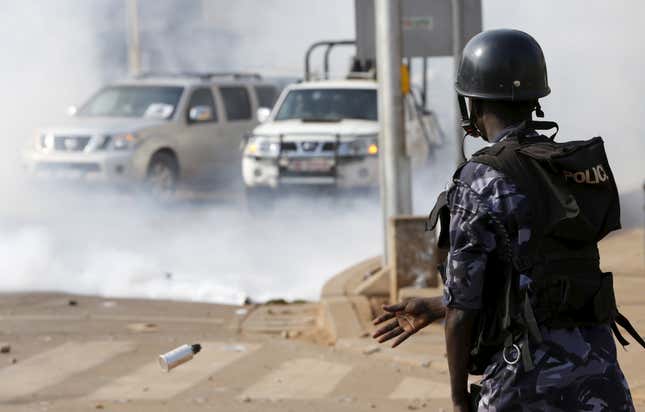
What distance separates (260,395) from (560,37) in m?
13.5

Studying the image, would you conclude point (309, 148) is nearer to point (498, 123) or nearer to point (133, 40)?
point (498, 123)

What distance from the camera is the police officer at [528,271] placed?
2871mm

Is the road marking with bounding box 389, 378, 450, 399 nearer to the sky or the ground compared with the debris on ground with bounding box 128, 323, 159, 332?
nearer to the sky

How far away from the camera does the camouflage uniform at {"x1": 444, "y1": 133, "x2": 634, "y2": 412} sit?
2867 mm

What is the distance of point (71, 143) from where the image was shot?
1602 cm

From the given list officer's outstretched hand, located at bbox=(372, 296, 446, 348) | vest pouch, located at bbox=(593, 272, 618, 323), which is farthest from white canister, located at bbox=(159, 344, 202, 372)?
vest pouch, located at bbox=(593, 272, 618, 323)

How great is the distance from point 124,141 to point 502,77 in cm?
1328

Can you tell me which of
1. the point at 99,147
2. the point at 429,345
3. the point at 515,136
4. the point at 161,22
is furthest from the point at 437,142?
the point at 161,22

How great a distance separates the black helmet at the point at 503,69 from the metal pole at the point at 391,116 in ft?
20.2

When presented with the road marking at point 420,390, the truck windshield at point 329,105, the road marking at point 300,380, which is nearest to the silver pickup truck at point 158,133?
the truck windshield at point 329,105

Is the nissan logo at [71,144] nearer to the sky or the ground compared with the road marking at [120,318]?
nearer to the sky

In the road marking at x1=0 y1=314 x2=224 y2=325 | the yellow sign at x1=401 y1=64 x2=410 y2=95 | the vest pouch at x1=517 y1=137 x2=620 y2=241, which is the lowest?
the road marking at x1=0 y1=314 x2=224 y2=325

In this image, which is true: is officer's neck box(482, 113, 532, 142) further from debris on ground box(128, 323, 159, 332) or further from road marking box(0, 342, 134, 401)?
debris on ground box(128, 323, 159, 332)

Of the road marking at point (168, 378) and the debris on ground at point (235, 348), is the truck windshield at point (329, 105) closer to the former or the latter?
the debris on ground at point (235, 348)
